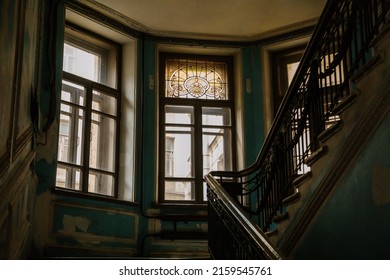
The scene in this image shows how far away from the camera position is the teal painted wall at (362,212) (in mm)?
4277

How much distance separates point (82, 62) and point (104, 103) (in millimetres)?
674

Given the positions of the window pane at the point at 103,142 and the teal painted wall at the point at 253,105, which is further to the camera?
the teal painted wall at the point at 253,105

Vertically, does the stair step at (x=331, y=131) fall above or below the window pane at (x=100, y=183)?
above

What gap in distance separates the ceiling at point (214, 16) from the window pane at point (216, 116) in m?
1.16

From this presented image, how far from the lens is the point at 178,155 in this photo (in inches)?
362

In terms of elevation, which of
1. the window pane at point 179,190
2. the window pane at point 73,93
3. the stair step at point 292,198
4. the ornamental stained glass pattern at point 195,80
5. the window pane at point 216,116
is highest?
the ornamental stained glass pattern at point 195,80

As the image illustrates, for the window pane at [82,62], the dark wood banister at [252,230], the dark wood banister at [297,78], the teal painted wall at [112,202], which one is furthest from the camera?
the window pane at [82,62]

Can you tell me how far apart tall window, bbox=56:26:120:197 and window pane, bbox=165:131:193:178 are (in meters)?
0.82

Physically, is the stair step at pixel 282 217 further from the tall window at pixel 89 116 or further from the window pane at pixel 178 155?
the window pane at pixel 178 155

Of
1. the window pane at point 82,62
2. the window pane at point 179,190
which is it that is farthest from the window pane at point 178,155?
the window pane at point 82,62

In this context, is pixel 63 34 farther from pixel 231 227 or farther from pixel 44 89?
pixel 231 227

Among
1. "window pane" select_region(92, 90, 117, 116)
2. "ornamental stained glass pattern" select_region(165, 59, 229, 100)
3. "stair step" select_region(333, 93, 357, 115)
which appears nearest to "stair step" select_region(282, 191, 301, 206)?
"stair step" select_region(333, 93, 357, 115)

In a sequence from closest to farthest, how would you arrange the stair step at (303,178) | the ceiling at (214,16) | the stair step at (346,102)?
the stair step at (346,102) < the stair step at (303,178) < the ceiling at (214,16)

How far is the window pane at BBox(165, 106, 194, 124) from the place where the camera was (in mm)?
9344
